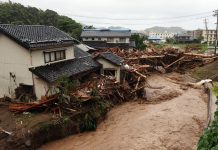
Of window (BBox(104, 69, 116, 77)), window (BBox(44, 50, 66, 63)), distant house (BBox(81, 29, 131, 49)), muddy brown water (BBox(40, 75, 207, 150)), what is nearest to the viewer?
muddy brown water (BBox(40, 75, 207, 150))

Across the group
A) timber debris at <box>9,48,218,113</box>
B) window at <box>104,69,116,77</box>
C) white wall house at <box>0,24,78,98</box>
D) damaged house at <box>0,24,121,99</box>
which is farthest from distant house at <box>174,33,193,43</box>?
white wall house at <box>0,24,78,98</box>

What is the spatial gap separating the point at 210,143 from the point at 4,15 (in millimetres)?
54074

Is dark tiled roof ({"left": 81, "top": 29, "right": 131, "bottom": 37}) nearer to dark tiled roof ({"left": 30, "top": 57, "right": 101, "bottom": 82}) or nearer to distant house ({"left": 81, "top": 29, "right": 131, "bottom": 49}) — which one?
distant house ({"left": 81, "top": 29, "right": 131, "bottom": 49})

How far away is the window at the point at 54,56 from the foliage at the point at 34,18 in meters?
31.2

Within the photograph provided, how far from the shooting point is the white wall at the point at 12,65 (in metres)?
17.2

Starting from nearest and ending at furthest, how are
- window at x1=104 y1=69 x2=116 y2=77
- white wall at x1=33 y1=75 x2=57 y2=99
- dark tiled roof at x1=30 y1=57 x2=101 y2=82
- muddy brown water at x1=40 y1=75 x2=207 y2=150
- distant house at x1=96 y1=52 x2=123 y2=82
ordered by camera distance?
muddy brown water at x1=40 y1=75 x2=207 y2=150 → dark tiled roof at x1=30 y1=57 x2=101 y2=82 → white wall at x1=33 y1=75 x2=57 y2=99 → distant house at x1=96 y1=52 x2=123 y2=82 → window at x1=104 y1=69 x2=116 y2=77

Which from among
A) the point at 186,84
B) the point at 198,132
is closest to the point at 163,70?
the point at 186,84

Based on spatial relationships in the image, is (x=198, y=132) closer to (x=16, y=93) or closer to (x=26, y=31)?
(x=16, y=93)

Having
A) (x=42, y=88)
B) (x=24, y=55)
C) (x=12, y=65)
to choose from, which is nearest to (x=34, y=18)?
(x=12, y=65)

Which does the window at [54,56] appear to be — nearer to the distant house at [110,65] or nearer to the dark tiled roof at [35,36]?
the dark tiled roof at [35,36]

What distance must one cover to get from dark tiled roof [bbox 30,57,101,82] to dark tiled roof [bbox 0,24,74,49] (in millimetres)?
1486

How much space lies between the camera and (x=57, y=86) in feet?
52.2

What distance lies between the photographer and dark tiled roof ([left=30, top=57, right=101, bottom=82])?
657 inches

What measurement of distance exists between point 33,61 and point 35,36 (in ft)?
7.94
